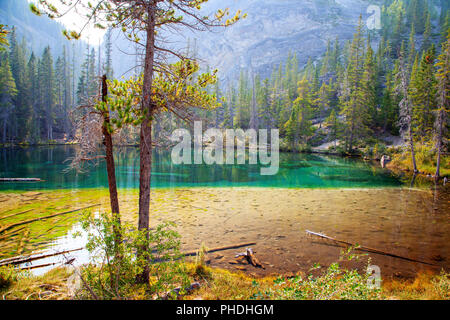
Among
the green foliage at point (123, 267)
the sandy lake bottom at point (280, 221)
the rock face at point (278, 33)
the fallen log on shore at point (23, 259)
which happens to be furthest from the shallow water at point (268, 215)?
the rock face at point (278, 33)

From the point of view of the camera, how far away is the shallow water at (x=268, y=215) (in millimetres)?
8227

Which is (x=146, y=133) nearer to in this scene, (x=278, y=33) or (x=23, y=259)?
(x=23, y=259)

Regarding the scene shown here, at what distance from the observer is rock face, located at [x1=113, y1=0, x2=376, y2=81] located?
10656cm

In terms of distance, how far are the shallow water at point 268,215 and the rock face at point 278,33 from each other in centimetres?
9677

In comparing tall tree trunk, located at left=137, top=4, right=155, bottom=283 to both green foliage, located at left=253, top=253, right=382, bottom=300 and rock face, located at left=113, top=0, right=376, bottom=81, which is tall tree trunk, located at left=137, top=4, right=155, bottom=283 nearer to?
green foliage, located at left=253, top=253, right=382, bottom=300

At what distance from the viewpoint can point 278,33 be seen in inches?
4510

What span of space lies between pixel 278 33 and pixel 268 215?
4771 inches

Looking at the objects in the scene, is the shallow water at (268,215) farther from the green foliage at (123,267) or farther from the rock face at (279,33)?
the rock face at (279,33)

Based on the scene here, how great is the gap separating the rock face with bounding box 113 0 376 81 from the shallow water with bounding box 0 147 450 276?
96.8 meters

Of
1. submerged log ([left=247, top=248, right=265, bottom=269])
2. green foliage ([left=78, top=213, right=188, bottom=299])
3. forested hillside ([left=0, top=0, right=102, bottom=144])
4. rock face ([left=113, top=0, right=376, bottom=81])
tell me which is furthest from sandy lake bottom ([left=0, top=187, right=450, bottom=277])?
rock face ([left=113, top=0, right=376, bottom=81])

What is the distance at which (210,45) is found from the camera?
12762 centimetres

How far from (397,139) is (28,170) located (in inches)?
1933

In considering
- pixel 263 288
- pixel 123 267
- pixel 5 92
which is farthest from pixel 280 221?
pixel 5 92
